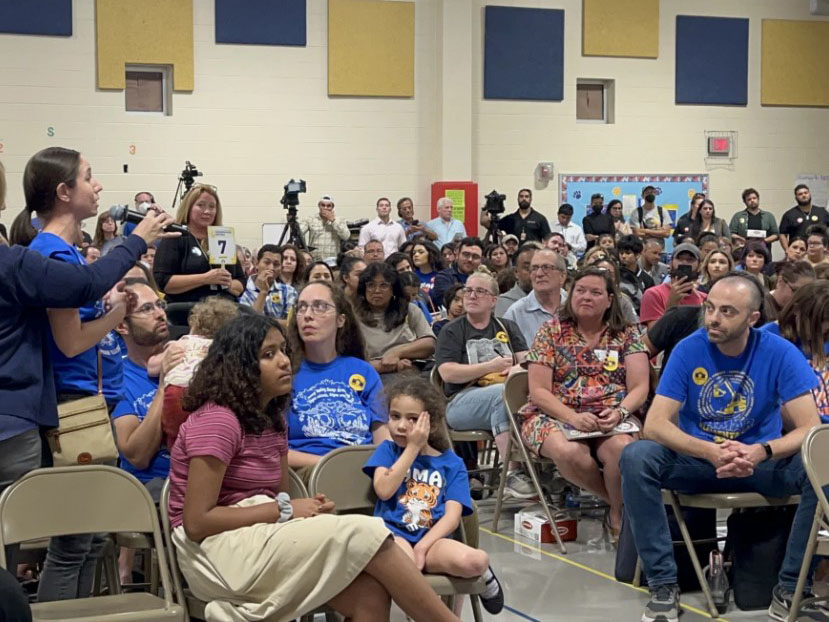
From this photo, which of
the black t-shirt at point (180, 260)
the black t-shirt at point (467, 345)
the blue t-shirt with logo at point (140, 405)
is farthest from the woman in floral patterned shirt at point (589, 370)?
the blue t-shirt with logo at point (140, 405)

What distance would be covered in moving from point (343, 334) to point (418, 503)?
819mm

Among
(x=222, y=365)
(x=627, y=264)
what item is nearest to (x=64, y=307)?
(x=222, y=365)

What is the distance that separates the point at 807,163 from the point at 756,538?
13.3 meters

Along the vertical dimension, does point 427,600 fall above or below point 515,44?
below

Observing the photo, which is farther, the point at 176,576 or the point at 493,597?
the point at 493,597

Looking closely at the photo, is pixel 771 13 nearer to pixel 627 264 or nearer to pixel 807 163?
pixel 807 163

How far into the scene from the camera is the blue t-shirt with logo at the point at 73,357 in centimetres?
311

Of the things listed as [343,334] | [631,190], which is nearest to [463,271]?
[343,334]

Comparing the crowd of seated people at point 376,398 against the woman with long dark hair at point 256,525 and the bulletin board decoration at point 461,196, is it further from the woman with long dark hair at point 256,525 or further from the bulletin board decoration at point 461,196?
the bulletin board decoration at point 461,196

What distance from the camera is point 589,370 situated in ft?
15.8

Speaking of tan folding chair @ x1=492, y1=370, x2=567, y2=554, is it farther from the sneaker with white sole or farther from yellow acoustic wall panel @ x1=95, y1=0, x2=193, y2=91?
yellow acoustic wall panel @ x1=95, y1=0, x2=193, y2=91

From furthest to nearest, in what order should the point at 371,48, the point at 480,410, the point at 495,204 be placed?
the point at 371,48, the point at 495,204, the point at 480,410

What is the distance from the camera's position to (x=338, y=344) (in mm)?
4082

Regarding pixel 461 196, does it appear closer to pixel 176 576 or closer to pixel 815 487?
pixel 815 487
